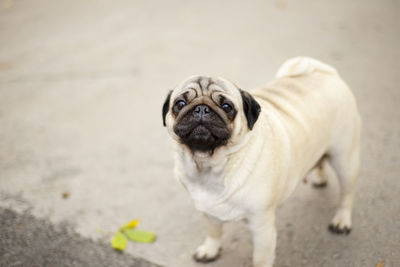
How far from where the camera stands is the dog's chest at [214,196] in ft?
5.61

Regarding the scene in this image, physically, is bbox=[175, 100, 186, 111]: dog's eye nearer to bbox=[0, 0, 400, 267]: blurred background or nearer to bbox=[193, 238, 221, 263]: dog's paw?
bbox=[193, 238, 221, 263]: dog's paw

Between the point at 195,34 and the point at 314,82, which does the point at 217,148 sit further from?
the point at 195,34

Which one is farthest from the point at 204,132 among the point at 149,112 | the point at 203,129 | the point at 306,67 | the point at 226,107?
the point at 149,112

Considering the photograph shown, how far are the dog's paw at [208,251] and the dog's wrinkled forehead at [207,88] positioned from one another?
0.97 metres

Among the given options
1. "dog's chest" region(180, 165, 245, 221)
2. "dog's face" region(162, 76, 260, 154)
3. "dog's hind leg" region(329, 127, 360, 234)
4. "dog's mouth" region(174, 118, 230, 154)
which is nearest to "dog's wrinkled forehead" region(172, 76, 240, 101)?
"dog's face" region(162, 76, 260, 154)

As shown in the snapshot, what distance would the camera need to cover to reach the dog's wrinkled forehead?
1679 millimetres

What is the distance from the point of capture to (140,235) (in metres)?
2.37

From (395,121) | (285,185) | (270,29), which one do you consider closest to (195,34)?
(270,29)

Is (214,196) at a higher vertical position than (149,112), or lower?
higher

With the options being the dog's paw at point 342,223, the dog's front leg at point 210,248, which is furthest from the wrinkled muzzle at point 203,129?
the dog's paw at point 342,223

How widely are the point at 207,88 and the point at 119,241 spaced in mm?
1240

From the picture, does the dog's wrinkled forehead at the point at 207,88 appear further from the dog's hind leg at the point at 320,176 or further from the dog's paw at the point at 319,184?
the dog's paw at the point at 319,184

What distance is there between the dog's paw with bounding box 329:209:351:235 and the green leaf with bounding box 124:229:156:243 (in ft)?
3.93

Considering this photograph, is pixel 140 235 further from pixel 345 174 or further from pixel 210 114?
pixel 345 174
